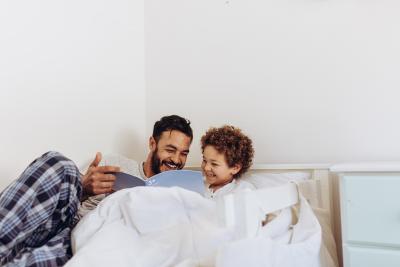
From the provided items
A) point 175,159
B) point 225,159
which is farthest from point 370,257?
point 175,159

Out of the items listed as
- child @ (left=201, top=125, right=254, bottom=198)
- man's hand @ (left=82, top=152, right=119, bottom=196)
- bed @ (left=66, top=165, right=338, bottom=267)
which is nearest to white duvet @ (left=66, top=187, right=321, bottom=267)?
bed @ (left=66, top=165, right=338, bottom=267)

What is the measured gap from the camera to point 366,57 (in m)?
1.33

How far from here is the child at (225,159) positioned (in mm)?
1300

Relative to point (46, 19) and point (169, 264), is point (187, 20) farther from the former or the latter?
point (169, 264)

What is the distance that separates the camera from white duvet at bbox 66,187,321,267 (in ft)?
2.67

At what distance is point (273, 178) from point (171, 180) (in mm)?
371

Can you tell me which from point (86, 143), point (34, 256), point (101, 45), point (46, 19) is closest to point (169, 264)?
point (34, 256)

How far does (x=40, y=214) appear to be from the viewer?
86cm

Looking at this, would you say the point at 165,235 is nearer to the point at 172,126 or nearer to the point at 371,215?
the point at 371,215

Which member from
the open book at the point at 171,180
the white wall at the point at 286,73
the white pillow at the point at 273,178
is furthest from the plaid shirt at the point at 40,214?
the white wall at the point at 286,73

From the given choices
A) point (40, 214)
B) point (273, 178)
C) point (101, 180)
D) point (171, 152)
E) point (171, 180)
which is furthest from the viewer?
point (171, 152)

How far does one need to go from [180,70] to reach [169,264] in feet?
3.33

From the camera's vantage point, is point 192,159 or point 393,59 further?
point 192,159

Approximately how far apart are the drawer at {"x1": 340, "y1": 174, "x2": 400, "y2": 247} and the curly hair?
43 centimetres
